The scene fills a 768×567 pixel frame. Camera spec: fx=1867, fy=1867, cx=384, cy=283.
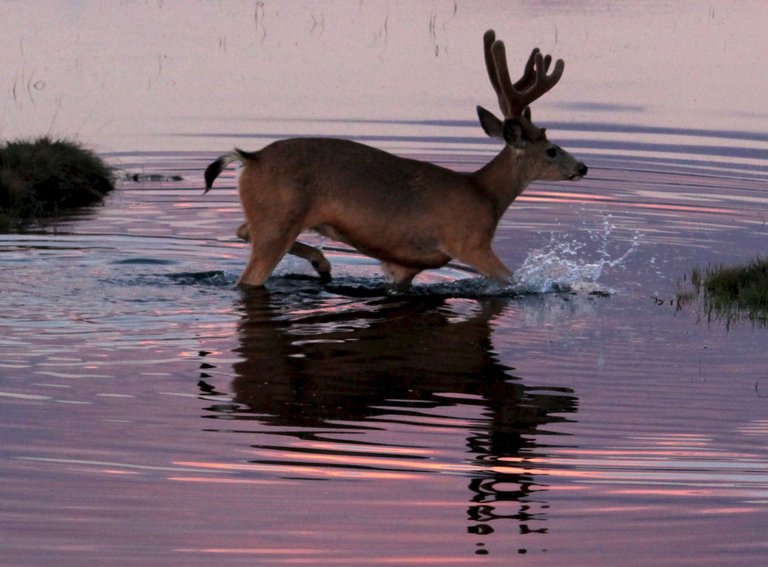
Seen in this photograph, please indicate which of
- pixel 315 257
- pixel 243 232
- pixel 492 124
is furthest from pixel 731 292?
pixel 243 232

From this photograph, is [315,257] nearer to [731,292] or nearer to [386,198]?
[386,198]

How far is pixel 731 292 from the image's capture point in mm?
12039

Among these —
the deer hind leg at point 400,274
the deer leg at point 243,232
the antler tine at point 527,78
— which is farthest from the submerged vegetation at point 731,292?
the deer leg at point 243,232

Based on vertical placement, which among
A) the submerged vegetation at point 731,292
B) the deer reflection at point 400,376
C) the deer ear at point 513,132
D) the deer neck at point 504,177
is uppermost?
the deer ear at point 513,132

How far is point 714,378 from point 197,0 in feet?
73.2

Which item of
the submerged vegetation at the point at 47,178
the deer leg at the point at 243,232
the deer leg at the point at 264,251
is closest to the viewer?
the deer leg at the point at 264,251

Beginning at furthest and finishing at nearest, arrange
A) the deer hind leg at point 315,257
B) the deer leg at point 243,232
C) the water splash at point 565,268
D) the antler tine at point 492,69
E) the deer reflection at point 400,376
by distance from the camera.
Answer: the antler tine at point 492,69
the deer hind leg at point 315,257
the deer leg at point 243,232
the water splash at point 565,268
the deer reflection at point 400,376

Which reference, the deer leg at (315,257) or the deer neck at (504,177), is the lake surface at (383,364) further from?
the deer neck at (504,177)

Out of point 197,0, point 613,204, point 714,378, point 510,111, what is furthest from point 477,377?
point 197,0

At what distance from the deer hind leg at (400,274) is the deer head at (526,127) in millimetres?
1147

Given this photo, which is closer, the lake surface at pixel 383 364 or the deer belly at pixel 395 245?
the lake surface at pixel 383 364

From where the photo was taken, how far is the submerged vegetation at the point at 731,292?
11438 millimetres

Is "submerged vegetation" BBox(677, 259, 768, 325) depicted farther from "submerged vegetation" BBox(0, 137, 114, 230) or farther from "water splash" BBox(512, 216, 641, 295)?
"submerged vegetation" BBox(0, 137, 114, 230)

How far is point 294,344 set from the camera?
10352 millimetres
